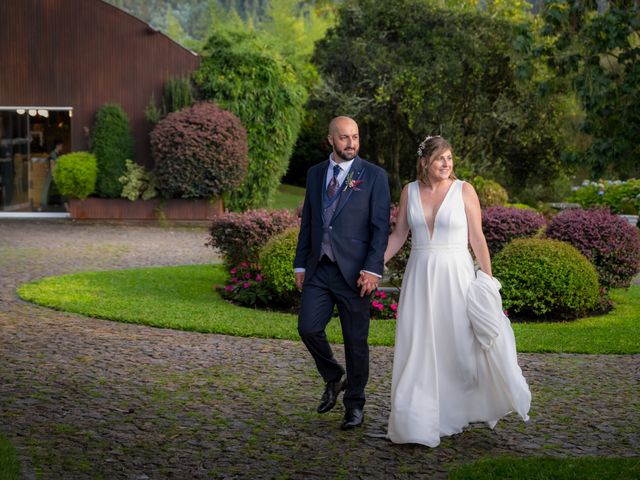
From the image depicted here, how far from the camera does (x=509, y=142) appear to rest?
2781 centimetres

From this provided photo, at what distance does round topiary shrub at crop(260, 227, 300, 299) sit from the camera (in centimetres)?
1210

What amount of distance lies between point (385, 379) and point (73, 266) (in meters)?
9.02

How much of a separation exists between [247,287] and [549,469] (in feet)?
24.2

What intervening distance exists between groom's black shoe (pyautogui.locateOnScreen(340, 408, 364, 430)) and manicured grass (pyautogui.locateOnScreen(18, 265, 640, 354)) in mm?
3360

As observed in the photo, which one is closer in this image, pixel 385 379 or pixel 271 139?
pixel 385 379

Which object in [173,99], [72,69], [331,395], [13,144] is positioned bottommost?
[331,395]

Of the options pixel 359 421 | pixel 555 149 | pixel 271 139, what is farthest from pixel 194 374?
pixel 555 149

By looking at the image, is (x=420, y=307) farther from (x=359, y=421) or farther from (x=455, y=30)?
(x=455, y=30)

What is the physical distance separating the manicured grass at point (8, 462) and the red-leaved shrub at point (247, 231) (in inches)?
278

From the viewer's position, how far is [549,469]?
5.86m

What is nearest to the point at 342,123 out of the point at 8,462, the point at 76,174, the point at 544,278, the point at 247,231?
the point at 8,462

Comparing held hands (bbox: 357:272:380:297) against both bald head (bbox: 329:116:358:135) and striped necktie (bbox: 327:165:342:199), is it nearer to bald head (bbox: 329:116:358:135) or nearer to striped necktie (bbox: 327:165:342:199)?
striped necktie (bbox: 327:165:342:199)

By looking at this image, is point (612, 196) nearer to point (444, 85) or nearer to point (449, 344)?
point (444, 85)

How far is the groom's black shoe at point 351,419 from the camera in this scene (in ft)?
22.3
